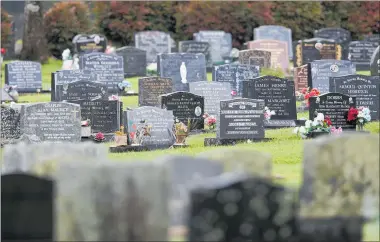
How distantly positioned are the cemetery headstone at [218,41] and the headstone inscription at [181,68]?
8881 mm

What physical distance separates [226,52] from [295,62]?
15.8 ft

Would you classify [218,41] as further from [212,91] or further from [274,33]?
[212,91]

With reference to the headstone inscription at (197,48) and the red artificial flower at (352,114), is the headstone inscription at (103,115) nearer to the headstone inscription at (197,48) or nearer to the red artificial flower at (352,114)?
the red artificial flower at (352,114)

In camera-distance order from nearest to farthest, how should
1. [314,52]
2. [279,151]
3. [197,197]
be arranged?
[197,197]
[279,151]
[314,52]

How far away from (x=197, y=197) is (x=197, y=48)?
1161 inches

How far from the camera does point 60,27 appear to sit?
139ft

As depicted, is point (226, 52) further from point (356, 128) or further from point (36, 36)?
point (356, 128)

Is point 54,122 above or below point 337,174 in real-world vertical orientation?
above

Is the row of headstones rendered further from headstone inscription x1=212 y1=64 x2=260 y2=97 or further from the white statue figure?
the white statue figure

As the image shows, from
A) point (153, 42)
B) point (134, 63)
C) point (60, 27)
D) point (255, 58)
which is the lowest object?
point (255, 58)

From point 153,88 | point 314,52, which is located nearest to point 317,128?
point 153,88

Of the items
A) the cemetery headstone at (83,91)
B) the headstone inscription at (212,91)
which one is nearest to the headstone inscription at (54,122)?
the cemetery headstone at (83,91)

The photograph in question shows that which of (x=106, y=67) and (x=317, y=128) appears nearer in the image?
(x=317, y=128)

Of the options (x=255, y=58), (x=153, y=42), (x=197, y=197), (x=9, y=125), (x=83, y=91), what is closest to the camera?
(x=197, y=197)
